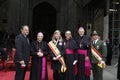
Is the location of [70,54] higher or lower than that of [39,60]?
higher

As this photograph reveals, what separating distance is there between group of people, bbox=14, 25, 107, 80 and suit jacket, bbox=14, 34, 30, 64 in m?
0.20

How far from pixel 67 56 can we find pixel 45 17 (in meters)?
24.5

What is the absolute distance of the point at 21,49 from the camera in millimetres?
8664

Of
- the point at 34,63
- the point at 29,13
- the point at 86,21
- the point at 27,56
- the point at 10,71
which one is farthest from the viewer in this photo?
the point at 29,13

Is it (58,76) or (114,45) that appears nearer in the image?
(58,76)

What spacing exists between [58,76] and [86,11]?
18.4 m

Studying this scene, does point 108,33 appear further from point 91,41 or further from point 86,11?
point 91,41

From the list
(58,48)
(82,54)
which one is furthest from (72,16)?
(58,48)

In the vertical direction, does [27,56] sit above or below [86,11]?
below

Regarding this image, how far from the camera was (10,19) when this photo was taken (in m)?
28.2

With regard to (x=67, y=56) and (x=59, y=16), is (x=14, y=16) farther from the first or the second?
(x=67, y=56)

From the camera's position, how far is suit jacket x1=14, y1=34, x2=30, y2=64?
8.59 metres

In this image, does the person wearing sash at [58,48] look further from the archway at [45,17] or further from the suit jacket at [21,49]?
the archway at [45,17]

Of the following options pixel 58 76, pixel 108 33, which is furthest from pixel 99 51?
pixel 108 33
